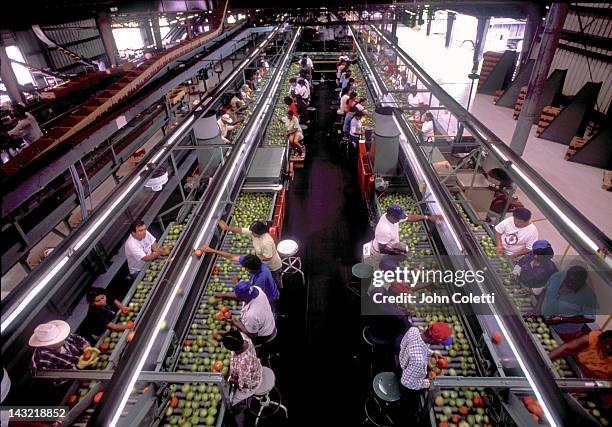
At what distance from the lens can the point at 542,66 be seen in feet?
24.5

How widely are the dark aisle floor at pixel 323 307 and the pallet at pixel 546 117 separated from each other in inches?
293

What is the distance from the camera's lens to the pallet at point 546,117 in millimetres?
12078

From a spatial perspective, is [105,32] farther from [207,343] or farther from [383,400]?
[383,400]

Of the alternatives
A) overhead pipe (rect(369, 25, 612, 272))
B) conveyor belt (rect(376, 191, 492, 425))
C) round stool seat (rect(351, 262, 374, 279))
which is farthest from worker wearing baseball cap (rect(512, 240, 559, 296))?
round stool seat (rect(351, 262, 374, 279))

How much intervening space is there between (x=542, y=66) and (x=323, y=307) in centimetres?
744

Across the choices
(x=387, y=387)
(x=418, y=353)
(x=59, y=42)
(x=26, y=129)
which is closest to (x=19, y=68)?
(x=59, y=42)

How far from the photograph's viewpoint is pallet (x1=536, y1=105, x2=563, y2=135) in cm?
A: 1208

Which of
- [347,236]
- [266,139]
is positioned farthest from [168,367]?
[266,139]

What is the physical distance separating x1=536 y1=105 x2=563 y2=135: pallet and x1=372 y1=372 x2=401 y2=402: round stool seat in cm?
1199

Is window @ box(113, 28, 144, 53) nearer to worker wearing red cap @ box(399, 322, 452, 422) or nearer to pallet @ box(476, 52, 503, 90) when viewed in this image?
pallet @ box(476, 52, 503, 90)

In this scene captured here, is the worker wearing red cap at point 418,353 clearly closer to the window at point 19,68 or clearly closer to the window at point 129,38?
the window at point 19,68

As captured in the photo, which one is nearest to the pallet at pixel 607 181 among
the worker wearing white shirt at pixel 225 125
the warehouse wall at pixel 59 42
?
the worker wearing white shirt at pixel 225 125

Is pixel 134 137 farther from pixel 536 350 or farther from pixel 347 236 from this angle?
pixel 536 350

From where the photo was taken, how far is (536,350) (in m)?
2.42
